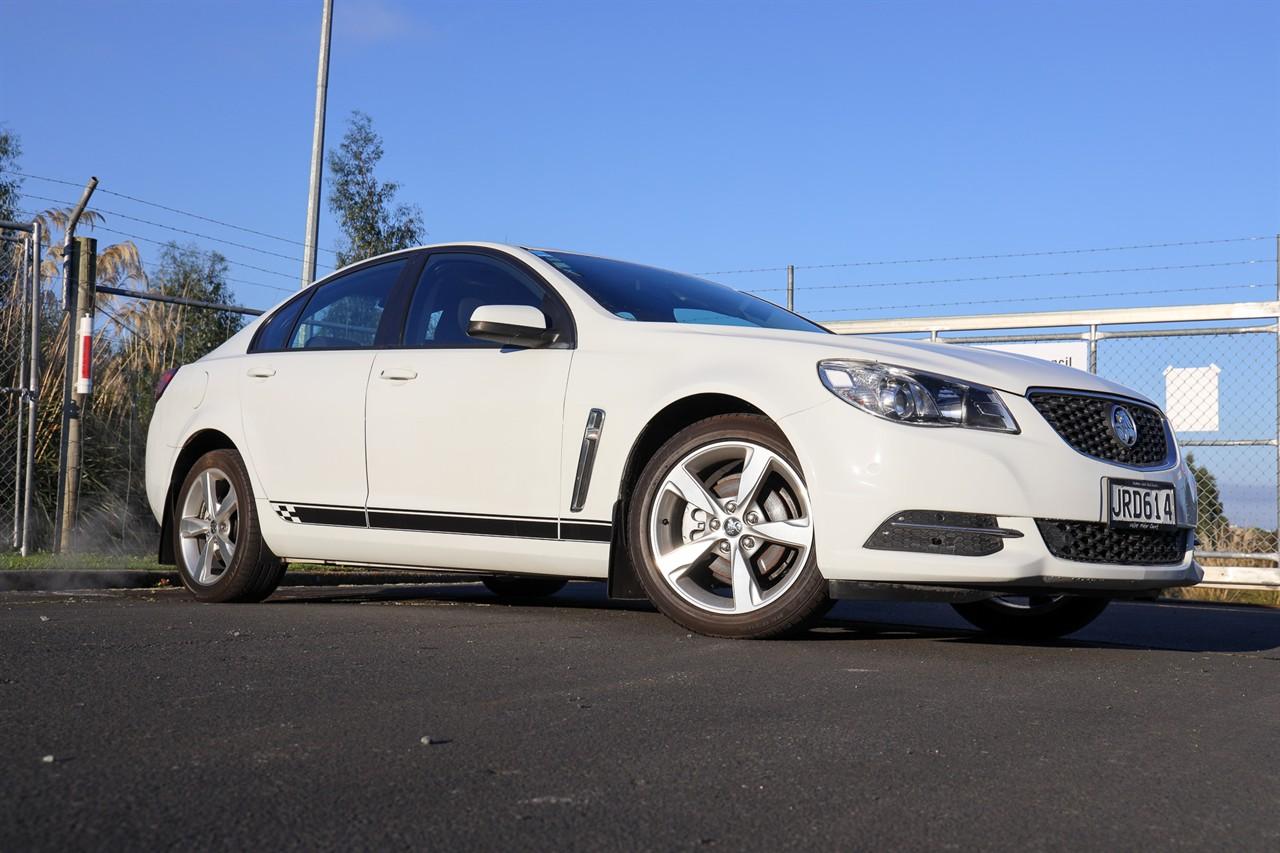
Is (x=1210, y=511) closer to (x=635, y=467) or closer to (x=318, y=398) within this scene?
(x=635, y=467)

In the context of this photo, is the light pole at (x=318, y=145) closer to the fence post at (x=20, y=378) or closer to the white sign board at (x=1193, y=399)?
the fence post at (x=20, y=378)

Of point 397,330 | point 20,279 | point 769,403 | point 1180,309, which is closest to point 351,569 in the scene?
point 20,279

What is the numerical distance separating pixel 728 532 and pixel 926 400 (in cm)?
85

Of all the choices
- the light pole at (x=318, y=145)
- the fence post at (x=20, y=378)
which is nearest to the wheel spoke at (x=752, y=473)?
the fence post at (x=20, y=378)

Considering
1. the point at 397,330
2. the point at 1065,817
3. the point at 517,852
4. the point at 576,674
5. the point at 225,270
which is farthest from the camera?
the point at 225,270

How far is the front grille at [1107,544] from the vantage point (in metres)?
4.75

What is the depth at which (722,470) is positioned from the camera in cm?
517

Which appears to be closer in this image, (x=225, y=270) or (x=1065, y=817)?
(x=1065, y=817)

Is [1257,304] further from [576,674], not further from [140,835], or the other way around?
[140,835]

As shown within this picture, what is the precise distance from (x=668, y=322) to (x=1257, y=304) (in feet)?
25.2

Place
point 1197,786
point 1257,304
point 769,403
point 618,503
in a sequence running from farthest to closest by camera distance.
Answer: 1. point 1257,304
2. point 618,503
3. point 769,403
4. point 1197,786

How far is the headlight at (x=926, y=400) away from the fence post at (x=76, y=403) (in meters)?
6.51

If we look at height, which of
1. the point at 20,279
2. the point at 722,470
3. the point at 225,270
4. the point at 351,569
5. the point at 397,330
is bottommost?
the point at 351,569

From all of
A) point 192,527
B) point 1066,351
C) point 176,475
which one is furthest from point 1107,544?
point 1066,351
